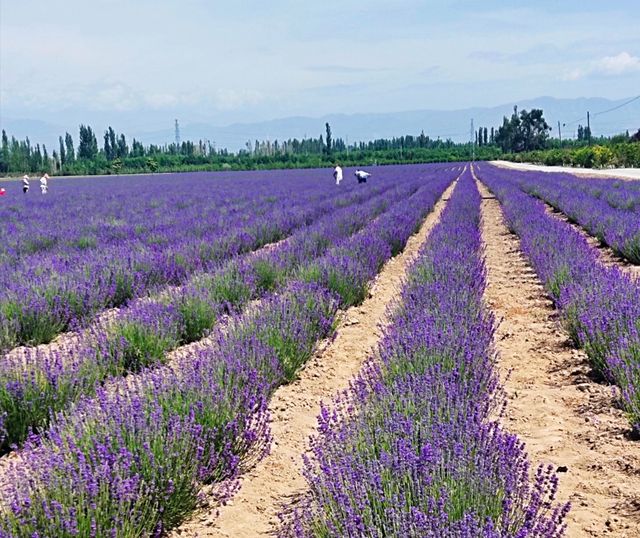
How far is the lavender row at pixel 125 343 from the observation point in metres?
3.70

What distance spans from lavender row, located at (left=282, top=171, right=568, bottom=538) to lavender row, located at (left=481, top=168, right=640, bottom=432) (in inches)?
30.5

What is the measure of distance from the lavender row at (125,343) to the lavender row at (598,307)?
9.10ft

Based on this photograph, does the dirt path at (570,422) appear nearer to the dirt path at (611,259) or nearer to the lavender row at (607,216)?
the dirt path at (611,259)

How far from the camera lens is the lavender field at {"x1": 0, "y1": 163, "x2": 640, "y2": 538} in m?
2.32

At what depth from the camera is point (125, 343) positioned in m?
4.69

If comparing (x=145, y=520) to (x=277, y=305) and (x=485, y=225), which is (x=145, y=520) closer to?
(x=277, y=305)

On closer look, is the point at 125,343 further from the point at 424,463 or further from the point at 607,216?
the point at 607,216

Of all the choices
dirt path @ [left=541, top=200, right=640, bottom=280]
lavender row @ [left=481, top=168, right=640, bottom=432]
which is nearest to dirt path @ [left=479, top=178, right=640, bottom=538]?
lavender row @ [left=481, top=168, right=640, bottom=432]

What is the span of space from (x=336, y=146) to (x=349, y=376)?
14442 cm

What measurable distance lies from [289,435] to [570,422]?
162cm

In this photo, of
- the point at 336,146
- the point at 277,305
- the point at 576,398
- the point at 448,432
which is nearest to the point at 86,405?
the point at 448,432

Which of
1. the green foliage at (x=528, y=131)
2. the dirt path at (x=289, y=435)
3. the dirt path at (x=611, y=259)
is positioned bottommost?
the dirt path at (x=289, y=435)

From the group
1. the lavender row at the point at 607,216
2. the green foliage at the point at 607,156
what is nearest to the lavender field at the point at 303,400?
the lavender row at the point at 607,216

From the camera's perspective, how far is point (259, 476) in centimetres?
334
